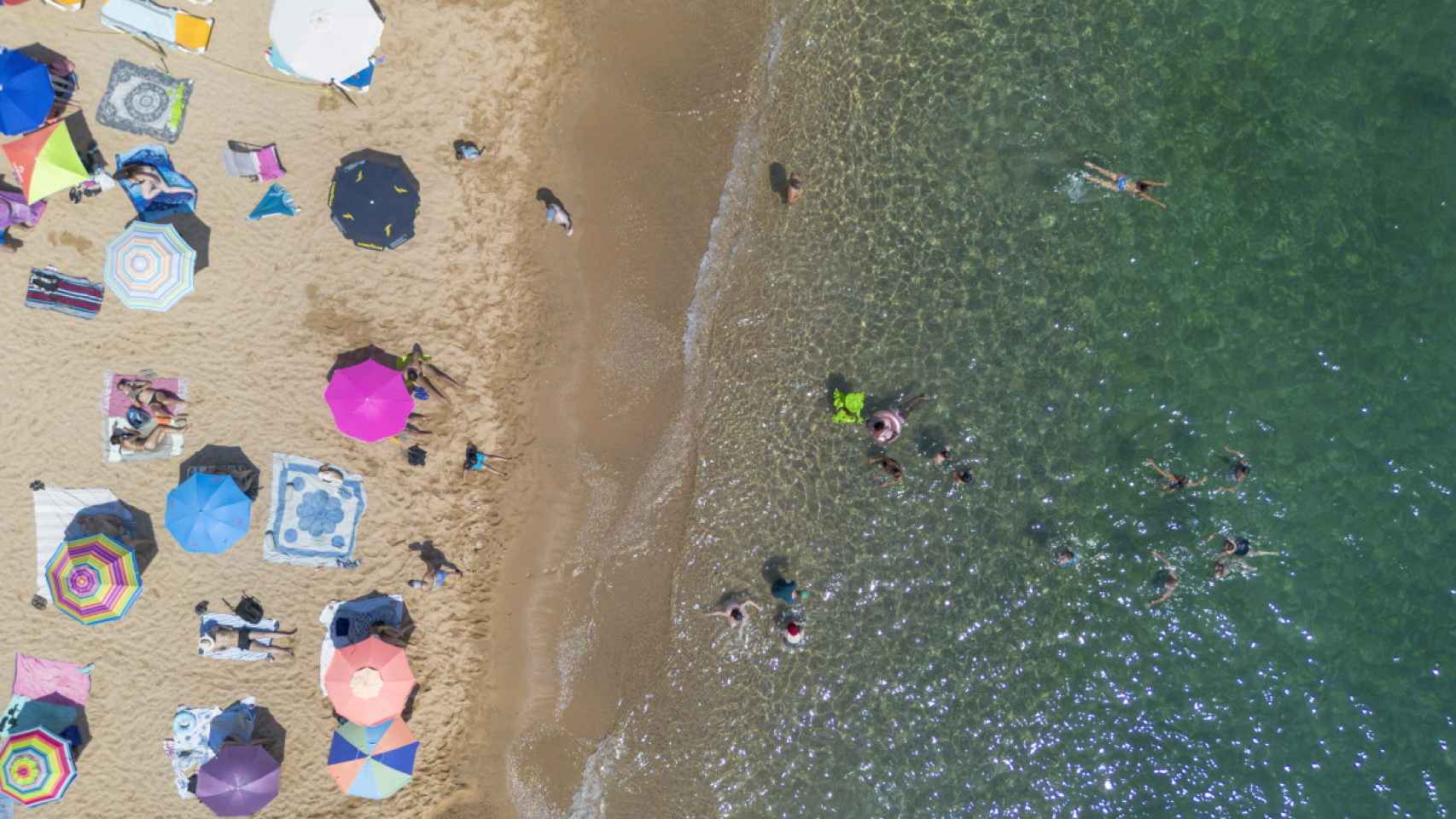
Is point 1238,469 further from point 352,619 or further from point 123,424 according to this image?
point 123,424

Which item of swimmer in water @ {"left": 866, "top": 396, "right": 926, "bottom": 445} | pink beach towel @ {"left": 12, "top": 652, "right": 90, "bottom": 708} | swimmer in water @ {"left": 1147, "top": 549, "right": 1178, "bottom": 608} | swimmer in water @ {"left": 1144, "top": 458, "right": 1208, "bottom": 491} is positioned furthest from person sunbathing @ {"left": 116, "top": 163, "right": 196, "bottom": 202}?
swimmer in water @ {"left": 1147, "top": 549, "right": 1178, "bottom": 608}

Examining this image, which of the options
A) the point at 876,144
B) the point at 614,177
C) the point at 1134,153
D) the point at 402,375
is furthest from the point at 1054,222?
the point at 402,375

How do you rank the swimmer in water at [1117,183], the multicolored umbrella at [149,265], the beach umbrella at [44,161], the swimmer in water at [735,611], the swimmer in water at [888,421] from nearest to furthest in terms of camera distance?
the beach umbrella at [44,161], the multicolored umbrella at [149,265], the swimmer in water at [888,421], the swimmer in water at [735,611], the swimmer in water at [1117,183]

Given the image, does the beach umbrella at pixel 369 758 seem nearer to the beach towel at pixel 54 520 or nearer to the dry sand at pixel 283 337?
the dry sand at pixel 283 337

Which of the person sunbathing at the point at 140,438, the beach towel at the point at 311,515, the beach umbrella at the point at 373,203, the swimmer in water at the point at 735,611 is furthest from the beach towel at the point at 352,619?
the beach umbrella at the point at 373,203

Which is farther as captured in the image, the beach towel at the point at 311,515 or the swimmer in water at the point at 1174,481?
the swimmer in water at the point at 1174,481

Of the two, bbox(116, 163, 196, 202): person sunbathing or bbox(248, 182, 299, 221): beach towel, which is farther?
bbox(248, 182, 299, 221): beach towel

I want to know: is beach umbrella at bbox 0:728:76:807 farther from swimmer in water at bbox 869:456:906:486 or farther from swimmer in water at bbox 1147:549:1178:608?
swimmer in water at bbox 1147:549:1178:608
